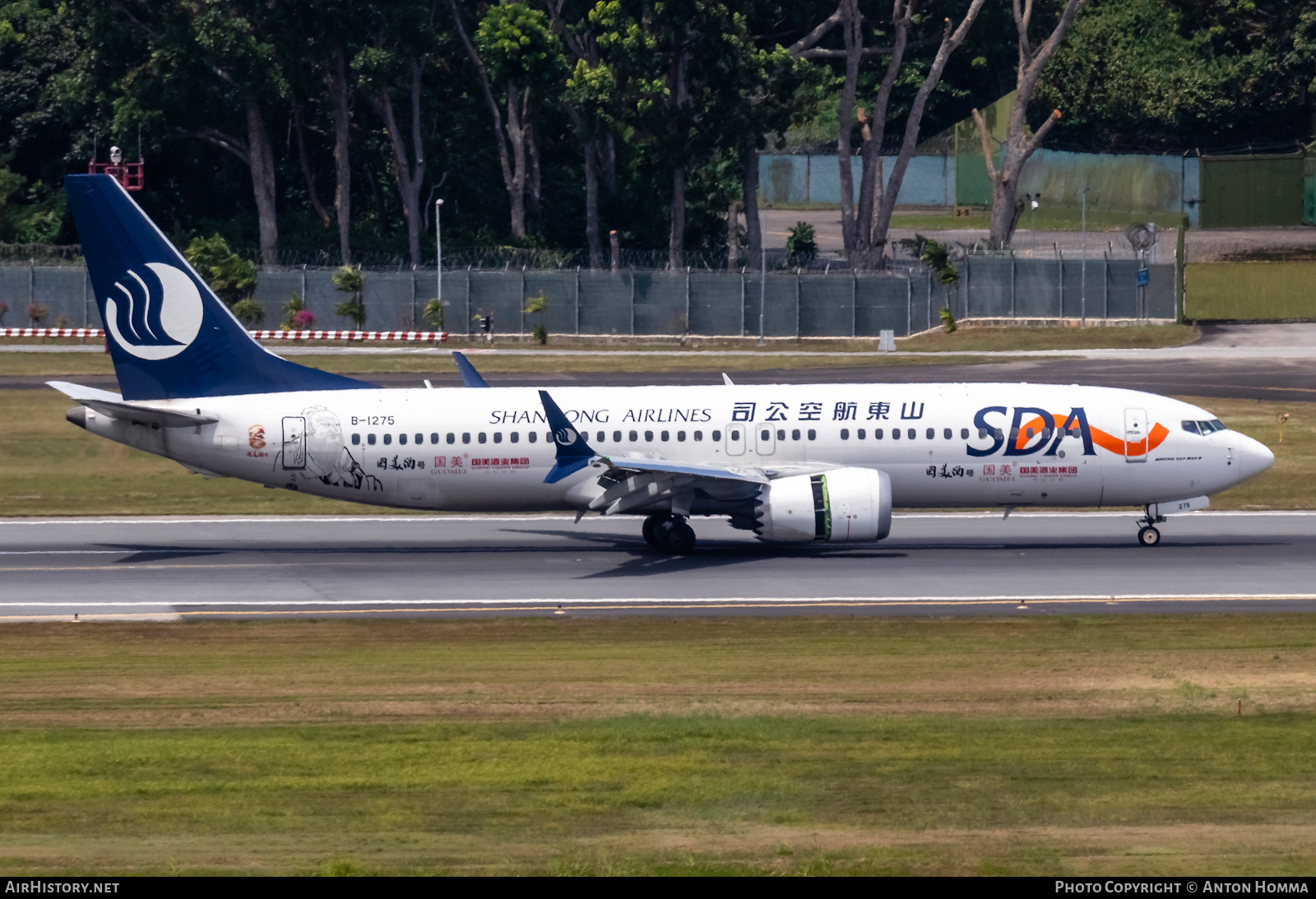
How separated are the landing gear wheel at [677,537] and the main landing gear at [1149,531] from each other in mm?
10991

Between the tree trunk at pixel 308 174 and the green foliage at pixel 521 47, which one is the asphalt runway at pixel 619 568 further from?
the tree trunk at pixel 308 174

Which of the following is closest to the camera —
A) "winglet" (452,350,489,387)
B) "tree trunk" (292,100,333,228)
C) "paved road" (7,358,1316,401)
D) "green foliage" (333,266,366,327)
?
"winglet" (452,350,489,387)

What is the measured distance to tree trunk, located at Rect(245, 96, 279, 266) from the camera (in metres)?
104

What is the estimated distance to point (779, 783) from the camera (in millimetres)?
19047

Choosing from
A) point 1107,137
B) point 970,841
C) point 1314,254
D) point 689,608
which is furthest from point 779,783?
point 1107,137

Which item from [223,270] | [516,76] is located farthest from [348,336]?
[516,76]

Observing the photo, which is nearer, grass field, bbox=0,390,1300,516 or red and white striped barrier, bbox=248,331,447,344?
grass field, bbox=0,390,1300,516

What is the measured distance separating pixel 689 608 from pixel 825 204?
125708mm

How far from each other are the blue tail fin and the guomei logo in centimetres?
2

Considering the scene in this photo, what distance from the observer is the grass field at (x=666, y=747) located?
16359 millimetres

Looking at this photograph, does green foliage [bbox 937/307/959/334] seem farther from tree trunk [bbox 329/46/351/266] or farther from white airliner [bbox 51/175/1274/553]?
white airliner [bbox 51/175/1274/553]

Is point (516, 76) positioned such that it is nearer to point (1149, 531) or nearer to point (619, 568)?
point (619, 568)

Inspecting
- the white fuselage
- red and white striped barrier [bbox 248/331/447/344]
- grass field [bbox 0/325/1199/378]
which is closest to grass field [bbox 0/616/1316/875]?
the white fuselage

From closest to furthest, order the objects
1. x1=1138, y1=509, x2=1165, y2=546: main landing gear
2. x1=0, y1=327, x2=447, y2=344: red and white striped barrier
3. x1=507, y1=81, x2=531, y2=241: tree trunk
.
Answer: x1=1138, y1=509, x2=1165, y2=546: main landing gear → x1=0, y1=327, x2=447, y2=344: red and white striped barrier → x1=507, y1=81, x2=531, y2=241: tree trunk
